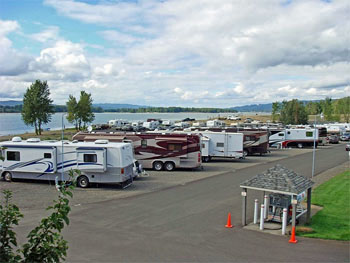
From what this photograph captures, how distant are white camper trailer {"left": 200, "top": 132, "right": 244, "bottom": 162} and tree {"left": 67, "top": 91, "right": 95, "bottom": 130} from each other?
39.9 m

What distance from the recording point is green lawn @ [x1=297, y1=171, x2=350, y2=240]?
12.7m

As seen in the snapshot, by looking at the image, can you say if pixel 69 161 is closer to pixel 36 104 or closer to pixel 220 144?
pixel 220 144

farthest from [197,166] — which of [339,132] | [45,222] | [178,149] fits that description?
[339,132]

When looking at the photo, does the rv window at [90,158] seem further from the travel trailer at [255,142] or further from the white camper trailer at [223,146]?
the travel trailer at [255,142]

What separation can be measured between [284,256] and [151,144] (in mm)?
18267

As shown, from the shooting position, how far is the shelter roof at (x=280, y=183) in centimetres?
1261

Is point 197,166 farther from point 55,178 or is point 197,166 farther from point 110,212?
point 110,212

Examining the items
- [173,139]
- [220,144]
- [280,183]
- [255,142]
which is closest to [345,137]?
[255,142]

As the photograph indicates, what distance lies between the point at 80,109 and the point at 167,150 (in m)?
44.4

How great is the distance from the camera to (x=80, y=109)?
6794 cm

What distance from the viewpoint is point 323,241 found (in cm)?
1198

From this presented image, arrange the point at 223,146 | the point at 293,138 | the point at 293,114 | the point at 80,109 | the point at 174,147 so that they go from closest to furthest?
the point at 174,147, the point at 223,146, the point at 293,138, the point at 80,109, the point at 293,114

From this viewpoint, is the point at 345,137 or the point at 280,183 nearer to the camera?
the point at 280,183

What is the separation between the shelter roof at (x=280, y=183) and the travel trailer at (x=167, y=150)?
45.8 ft
